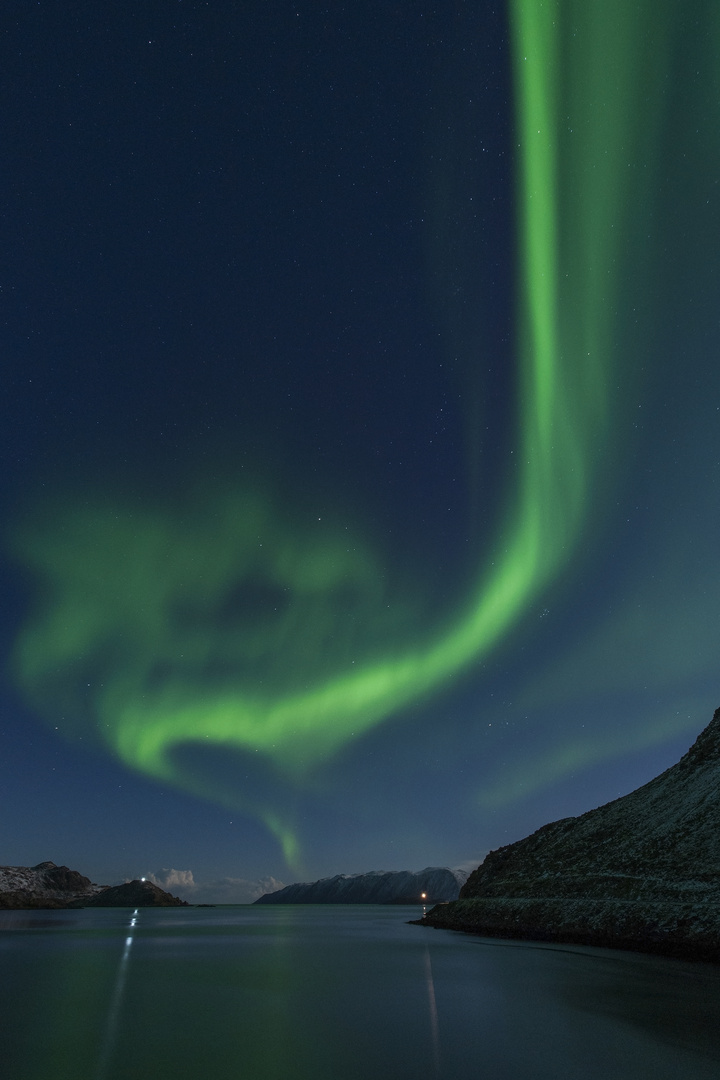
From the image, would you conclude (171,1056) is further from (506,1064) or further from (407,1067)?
(506,1064)

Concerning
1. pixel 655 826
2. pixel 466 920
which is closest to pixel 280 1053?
pixel 655 826

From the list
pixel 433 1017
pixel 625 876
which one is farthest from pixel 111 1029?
pixel 625 876

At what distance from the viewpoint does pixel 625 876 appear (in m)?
70.8

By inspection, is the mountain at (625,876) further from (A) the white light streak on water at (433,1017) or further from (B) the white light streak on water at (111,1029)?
(B) the white light streak on water at (111,1029)

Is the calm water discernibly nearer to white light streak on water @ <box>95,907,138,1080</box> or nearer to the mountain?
white light streak on water @ <box>95,907,138,1080</box>

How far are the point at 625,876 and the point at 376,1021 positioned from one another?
53475mm

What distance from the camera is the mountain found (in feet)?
181

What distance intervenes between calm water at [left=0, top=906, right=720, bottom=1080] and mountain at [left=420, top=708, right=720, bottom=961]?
657 cm

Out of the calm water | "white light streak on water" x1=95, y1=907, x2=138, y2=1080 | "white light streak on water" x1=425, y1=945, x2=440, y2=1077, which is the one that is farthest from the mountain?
"white light streak on water" x1=95, y1=907, x2=138, y2=1080

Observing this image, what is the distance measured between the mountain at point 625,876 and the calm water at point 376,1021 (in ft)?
21.5

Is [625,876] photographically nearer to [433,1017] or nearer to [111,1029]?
[433,1017]

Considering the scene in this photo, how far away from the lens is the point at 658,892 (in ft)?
200

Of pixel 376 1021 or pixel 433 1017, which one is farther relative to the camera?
pixel 433 1017

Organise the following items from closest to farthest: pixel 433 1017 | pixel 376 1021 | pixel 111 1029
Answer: pixel 111 1029, pixel 376 1021, pixel 433 1017
